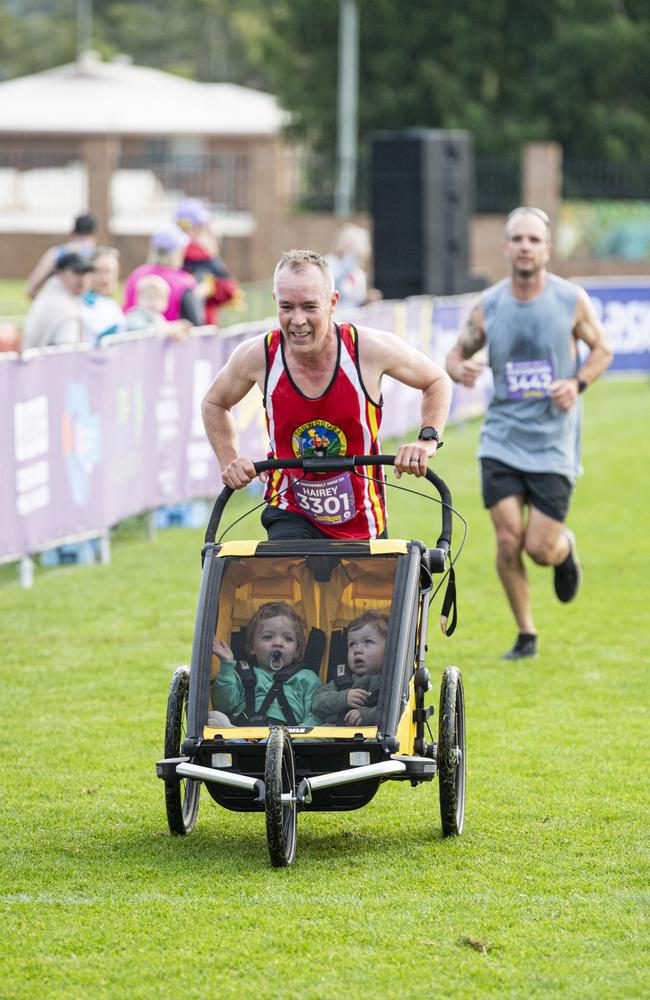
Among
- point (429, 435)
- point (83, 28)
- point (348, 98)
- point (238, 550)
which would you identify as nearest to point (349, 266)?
point (429, 435)

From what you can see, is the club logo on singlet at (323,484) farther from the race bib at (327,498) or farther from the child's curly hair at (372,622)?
the child's curly hair at (372,622)

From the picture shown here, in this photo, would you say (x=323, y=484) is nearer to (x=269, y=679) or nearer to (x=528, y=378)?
(x=269, y=679)

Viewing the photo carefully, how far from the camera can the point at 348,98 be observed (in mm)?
43375

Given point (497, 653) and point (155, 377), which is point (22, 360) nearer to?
point (155, 377)

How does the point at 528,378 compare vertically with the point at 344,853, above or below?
above

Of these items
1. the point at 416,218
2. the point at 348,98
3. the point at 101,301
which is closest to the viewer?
the point at 101,301

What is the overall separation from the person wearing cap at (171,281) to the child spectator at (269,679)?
25.7 ft

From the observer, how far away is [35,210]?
47.6 meters

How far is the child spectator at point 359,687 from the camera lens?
226 inches

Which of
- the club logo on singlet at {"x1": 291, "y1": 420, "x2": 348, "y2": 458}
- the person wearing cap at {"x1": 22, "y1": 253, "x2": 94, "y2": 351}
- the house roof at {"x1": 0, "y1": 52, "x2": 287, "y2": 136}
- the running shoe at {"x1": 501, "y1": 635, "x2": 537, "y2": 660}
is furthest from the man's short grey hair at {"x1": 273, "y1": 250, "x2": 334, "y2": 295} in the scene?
the house roof at {"x1": 0, "y1": 52, "x2": 287, "y2": 136}

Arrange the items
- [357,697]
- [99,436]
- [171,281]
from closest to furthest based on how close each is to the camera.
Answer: [357,697] → [99,436] → [171,281]

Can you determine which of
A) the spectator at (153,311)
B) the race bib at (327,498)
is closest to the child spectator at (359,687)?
the race bib at (327,498)

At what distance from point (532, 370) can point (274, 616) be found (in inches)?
136

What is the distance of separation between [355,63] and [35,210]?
920 cm
